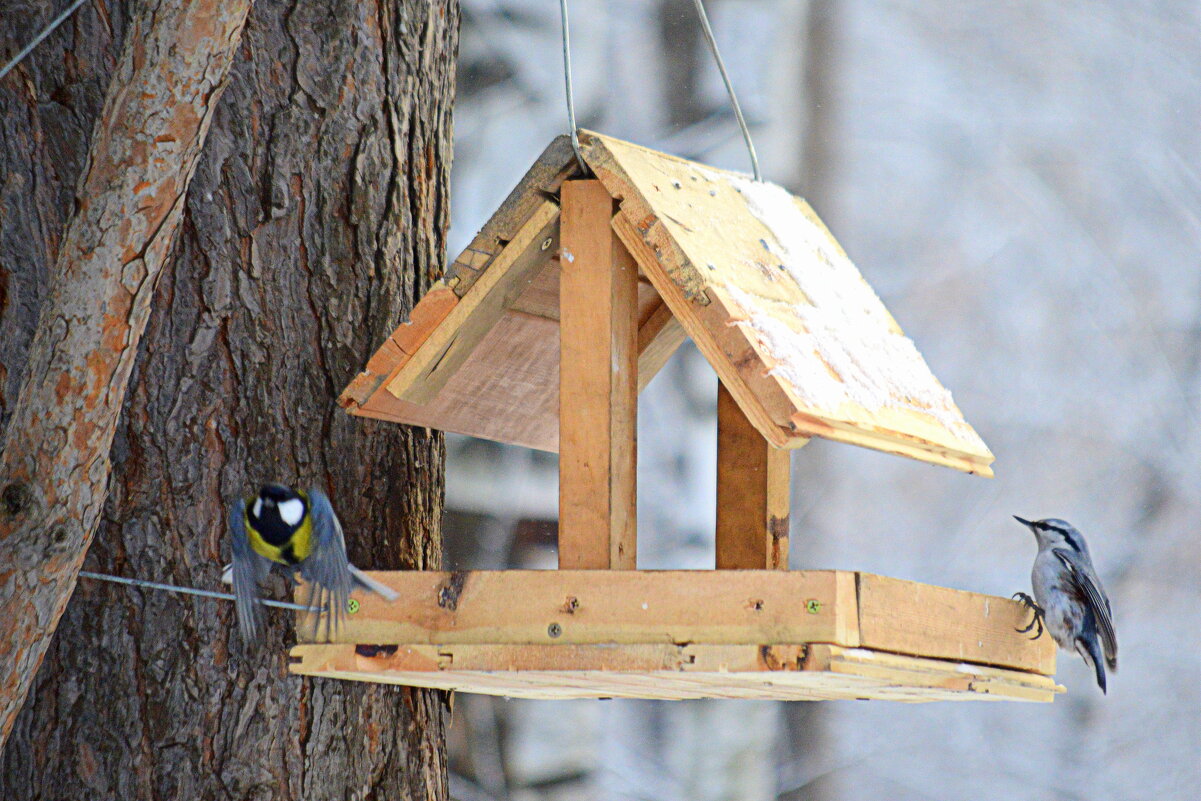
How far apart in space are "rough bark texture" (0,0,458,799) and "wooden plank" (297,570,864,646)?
36 cm

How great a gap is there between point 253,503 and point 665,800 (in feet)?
8.72

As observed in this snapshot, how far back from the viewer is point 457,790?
409cm

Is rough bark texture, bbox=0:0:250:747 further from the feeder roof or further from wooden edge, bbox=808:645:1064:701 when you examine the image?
wooden edge, bbox=808:645:1064:701

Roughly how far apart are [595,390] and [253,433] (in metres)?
0.59

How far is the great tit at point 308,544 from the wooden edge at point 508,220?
1.22 ft

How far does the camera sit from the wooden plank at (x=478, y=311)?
6.17ft

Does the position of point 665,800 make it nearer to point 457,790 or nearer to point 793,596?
point 457,790

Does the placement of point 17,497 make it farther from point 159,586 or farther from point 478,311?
point 478,311

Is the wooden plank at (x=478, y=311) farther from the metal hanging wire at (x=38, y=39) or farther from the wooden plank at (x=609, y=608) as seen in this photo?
the metal hanging wire at (x=38, y=39)

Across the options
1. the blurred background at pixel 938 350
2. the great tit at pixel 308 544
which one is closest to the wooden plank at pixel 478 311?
the great tit at pixel 308 544

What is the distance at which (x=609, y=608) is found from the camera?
5.35 feet

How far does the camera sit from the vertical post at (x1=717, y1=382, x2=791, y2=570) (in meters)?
2.05

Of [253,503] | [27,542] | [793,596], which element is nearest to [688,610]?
[793,596]

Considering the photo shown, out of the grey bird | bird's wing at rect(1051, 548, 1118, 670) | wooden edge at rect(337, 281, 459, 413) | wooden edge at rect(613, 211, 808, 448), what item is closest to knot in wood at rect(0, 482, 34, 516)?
wooden edge at rect(337, 281, 459, 413)
